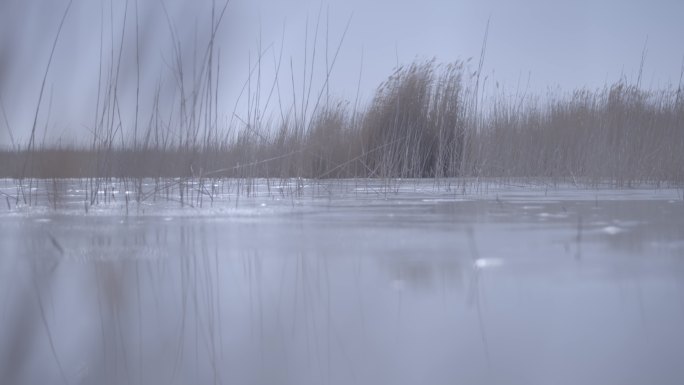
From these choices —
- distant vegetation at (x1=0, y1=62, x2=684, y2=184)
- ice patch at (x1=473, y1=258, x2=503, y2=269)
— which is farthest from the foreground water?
distant vegetation at (x1=0, y1=62, x2=684, y2=184)

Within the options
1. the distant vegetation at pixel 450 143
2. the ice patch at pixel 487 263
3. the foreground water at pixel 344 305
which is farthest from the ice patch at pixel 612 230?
the distant vegetation at pixel 450 143

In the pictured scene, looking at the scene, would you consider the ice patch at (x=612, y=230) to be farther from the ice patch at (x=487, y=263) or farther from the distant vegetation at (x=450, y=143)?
the distant vegetation at (x=450, y=143)

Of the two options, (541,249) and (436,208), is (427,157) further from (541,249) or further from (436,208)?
(541,249)

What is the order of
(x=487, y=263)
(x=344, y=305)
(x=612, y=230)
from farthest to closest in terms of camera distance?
(x=612, y=230) < (x=487, y=263) < (x=344, y=305)

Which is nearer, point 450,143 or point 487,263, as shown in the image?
point 487,263

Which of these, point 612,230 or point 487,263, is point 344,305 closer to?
point 487,263

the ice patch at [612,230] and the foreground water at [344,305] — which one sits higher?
the ice patch at [612,230]

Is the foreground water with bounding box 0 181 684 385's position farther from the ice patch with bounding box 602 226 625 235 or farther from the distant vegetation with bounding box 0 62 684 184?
the distant vegetation with bounding box 0 62 684 184

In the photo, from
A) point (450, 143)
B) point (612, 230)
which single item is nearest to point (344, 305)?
point (612, 230)

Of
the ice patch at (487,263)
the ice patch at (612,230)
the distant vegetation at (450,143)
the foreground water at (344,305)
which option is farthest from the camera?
→ the distant vegetation at (450,143)

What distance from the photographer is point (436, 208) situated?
2414 mm

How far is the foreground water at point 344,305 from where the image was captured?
2.06 ft

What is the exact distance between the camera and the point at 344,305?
0.86 meters

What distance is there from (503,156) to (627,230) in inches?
137
